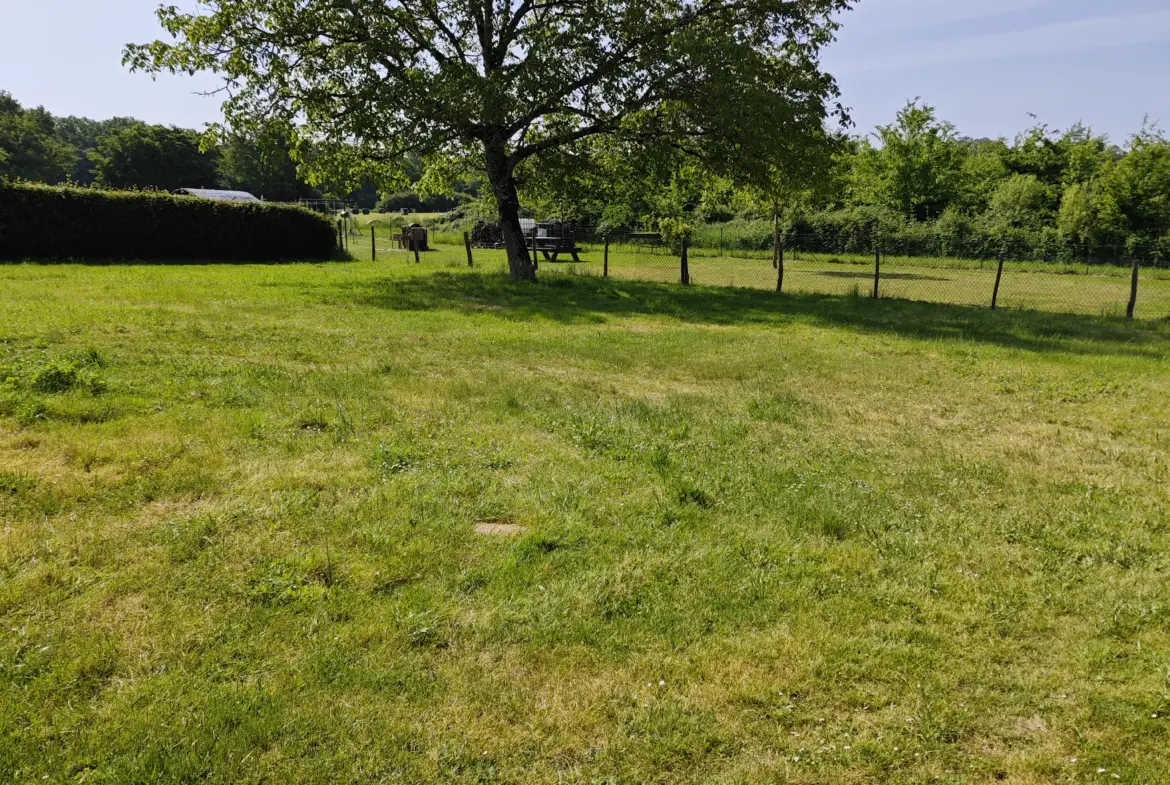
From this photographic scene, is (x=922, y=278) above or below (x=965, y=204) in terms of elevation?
below

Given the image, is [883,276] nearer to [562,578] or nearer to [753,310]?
[753,310]

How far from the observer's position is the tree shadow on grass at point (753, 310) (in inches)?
453

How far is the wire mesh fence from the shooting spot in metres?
17.6

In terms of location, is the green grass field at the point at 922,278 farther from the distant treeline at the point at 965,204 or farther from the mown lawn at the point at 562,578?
the mown lawn at the point at 562,578

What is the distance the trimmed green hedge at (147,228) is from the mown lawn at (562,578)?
529 inches

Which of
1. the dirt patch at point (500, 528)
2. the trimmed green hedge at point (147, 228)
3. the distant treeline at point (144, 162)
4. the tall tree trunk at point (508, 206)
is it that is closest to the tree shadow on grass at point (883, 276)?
the tall tree trunk at point (508, 206)

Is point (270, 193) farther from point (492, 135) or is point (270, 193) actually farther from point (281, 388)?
point (281, 388)

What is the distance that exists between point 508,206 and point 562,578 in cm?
1541

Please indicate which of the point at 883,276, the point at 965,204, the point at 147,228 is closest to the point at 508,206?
the point at 147,228

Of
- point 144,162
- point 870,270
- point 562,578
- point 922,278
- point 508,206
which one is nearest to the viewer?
point 562,578

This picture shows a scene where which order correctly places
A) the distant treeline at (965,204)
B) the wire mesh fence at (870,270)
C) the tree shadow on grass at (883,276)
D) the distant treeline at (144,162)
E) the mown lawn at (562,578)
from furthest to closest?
the distant treeline at (144,162)
the distant treeline at (965,204)
the tree shadow on grass at (883,276)
the wire mesh fence at (870,270)
the mown lawn at (562,578)

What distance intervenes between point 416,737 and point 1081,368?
9965 millimetres

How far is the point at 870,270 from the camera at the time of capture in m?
27.8

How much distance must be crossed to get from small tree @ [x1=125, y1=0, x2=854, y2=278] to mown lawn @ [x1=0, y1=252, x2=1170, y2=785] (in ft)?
29.1
